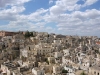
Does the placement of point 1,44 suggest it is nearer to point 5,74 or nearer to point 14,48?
point 14,48

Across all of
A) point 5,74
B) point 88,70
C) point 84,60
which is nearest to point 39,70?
point 5,74

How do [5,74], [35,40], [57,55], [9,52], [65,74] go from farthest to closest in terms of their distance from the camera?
[35,40], [9,52], [57,55], [5,74], [65,74]

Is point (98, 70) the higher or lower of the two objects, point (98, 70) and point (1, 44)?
the lower

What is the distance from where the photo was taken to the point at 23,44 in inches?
1609

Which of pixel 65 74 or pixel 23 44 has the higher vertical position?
pixel 23 44

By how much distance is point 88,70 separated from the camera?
2283cm

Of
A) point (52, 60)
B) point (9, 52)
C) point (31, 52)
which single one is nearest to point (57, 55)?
point (52, 60)

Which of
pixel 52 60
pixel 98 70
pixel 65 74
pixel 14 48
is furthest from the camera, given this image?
pixel 14 48

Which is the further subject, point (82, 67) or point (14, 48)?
point (14, 48)

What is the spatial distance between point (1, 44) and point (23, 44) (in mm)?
5966

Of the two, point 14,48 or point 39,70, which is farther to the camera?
point 14,48

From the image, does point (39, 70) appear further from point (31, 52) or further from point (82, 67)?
point (31, 52)

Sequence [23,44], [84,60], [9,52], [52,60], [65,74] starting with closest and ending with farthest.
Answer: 1. [65,74]
2. [84,60]
3. [52,60]
4. [9,52]
5. [23,44]

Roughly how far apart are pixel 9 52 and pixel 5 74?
443 inches
